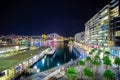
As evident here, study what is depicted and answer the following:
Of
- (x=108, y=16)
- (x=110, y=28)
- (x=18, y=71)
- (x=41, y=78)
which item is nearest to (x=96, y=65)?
(x=41, y=78)

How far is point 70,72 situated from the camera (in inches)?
1298

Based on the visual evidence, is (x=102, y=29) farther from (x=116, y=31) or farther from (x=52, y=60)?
(x=52, y=60)

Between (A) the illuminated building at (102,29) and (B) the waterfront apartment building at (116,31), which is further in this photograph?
(A) the illuminated building at (102,29)

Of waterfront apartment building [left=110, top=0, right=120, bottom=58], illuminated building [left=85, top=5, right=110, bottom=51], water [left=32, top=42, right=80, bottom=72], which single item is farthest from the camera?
illuminated building [left=85, top=5, right=110, bottom=51]

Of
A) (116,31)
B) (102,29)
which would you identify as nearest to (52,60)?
(116,31)

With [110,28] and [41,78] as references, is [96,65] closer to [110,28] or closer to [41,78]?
[41,78]

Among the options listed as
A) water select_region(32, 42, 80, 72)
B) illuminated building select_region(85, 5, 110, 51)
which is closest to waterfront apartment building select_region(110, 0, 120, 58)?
illuminated building select_region(85, 5, 110, 51)

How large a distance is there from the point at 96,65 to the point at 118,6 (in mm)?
32571

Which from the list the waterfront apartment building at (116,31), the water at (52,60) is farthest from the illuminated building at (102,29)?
the water at (52,60)

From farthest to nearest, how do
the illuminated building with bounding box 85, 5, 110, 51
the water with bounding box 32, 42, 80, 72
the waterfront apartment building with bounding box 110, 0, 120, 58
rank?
the illuminated building with bounding box 85, 5, 110, 51 → the water with bounding box 32, 42, 80, 72 → the waterfront apartment building with bounding box 110, 0, 120, 58

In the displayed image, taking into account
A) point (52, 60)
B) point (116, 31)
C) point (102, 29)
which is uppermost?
point (102, 29)

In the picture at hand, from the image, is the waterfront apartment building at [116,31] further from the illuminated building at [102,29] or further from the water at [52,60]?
the water at [52,60]

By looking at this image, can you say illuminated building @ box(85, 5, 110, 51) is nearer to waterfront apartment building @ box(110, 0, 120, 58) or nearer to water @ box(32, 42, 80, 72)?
waterfront apartment building @ box(110, 0, 120, 58)

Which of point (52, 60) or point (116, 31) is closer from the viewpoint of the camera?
point (116, 31)
